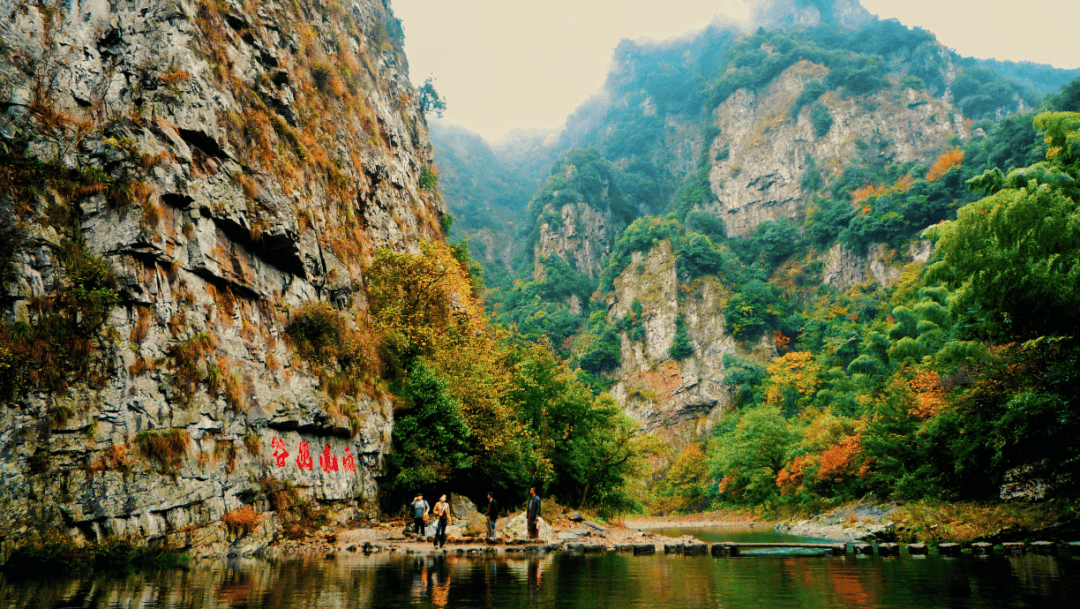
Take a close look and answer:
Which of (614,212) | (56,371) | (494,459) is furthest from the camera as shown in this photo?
(614,212)

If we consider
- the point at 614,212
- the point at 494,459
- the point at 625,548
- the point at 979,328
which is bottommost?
the point at 625,548

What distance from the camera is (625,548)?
18062 millimetres

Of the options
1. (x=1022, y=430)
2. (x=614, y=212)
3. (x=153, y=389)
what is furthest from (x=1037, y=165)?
(x=614, y=212)

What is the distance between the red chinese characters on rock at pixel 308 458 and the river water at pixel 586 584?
5.01m

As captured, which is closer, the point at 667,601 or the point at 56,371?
the point at 667,601

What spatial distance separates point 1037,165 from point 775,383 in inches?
2532

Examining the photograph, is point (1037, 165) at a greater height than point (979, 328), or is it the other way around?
point (1037, 165)

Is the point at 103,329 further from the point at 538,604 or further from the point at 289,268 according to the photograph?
the point at 538,604

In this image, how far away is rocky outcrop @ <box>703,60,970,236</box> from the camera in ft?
320

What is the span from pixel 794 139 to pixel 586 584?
112 m

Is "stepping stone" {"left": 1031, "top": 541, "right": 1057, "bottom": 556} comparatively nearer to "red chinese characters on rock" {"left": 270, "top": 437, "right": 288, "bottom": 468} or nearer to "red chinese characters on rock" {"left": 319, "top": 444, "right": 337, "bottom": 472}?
"red chinese characters on rock" {"left": 319, "top": 444, "right": 337, "bottom": 472}

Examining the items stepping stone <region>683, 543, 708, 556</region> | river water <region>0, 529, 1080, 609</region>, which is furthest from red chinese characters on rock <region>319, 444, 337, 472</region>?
stepping stone <region>683, 543, 708, 556</region>

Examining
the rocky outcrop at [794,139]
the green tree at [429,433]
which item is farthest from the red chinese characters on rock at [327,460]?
the rocky outcrop at [794,139]

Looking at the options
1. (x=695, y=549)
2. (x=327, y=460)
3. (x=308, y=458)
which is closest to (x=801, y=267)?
(x=695, y=549)
